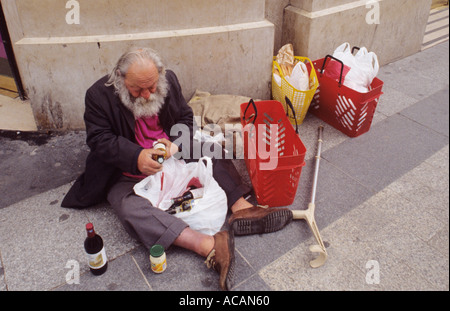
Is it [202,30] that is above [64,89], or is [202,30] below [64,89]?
above

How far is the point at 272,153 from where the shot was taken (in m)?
3.46

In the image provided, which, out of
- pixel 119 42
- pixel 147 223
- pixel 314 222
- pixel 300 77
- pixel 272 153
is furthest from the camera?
pixel 300 77

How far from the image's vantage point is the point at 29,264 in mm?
2637

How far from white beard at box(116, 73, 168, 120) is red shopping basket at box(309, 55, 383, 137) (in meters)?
1.98

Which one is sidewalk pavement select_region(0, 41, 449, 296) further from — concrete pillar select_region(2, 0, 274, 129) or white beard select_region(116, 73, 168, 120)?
white beard select_region(116, 73, 168, 120)

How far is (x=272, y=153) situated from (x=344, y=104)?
113 cm

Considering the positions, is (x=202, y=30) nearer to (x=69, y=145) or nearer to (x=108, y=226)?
(x=69, y=145)

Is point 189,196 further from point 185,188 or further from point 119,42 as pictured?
point 119,42

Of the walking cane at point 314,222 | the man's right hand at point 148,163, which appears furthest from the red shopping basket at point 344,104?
the man's right hand at point 148,163

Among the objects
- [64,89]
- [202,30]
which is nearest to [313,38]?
[202,30]

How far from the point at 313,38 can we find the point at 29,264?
151 inches

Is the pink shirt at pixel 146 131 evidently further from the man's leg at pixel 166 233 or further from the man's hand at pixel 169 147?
the man's leg at pixel 166 233

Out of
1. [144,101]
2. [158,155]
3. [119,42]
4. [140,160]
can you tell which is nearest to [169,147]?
[158,155]
